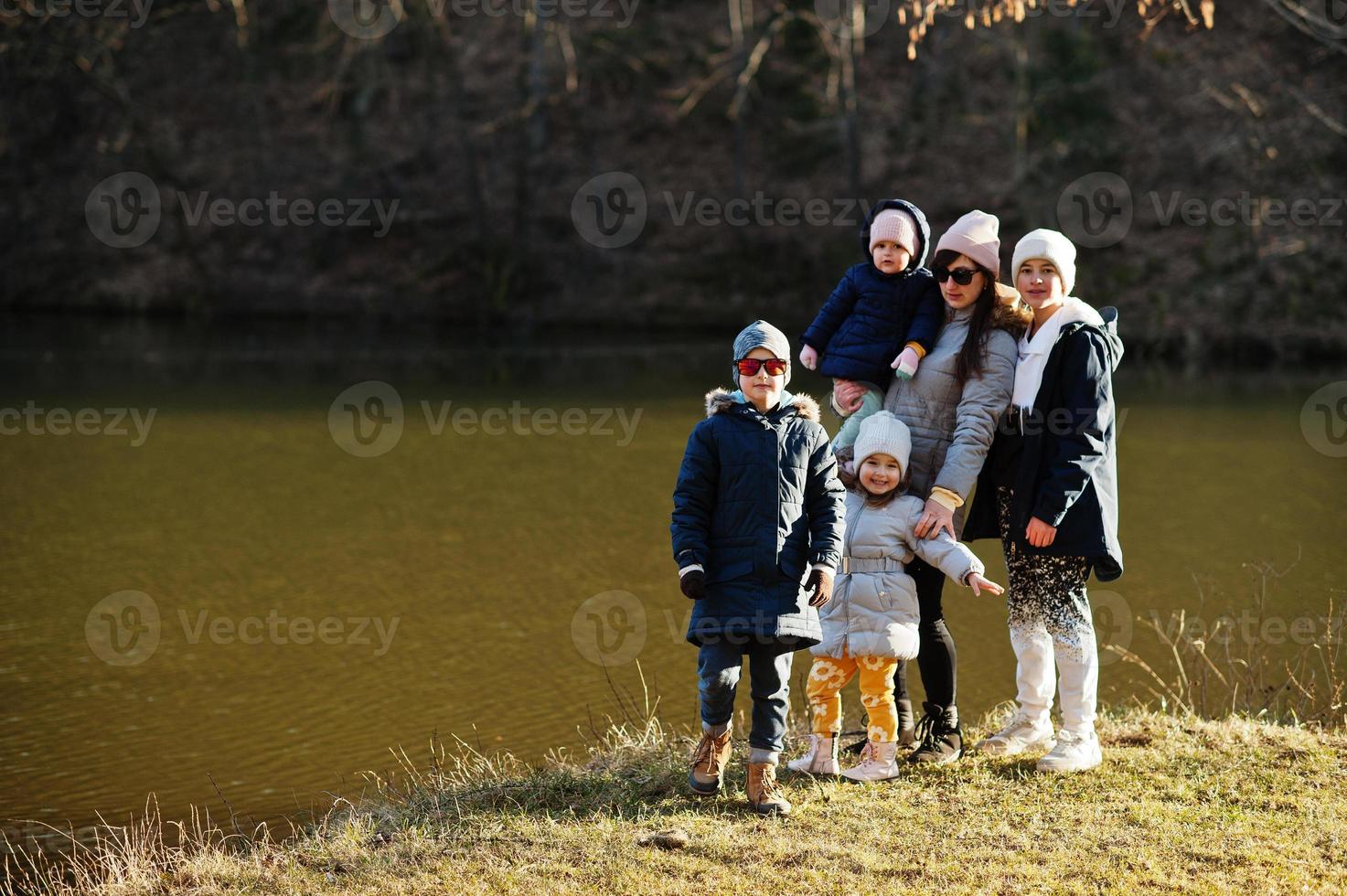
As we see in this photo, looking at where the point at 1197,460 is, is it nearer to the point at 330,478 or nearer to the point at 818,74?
the point at 330,478

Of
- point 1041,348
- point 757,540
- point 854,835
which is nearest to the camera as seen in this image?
point 854,835

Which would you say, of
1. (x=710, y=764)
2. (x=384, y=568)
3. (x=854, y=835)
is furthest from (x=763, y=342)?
(x=384, y=568)

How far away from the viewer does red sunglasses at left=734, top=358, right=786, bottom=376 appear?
14.1ft

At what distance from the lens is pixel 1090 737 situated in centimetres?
456

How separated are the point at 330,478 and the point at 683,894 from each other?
853 cm

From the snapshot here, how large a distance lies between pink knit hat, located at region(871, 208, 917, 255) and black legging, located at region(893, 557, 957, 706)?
109 centimetres

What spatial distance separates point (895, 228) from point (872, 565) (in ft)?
3.72

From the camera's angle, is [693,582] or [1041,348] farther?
[1041,348]

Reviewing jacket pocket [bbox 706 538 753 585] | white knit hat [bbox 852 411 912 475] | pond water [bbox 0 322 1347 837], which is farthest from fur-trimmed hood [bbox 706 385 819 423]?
pond water [bbox 0 322 1347 837]

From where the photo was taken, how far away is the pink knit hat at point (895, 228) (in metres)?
4.64

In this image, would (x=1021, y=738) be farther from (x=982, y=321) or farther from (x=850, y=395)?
(x=982, y=321)

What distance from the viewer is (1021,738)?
471 cm

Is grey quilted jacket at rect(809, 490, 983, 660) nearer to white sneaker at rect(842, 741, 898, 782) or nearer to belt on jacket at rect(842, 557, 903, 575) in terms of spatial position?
belt on jacket at rect(842, 557, 903, 575)

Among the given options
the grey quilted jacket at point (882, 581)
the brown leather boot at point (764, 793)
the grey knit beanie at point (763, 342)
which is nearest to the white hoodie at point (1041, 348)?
the grey quilted jacket at point (882, 581)
